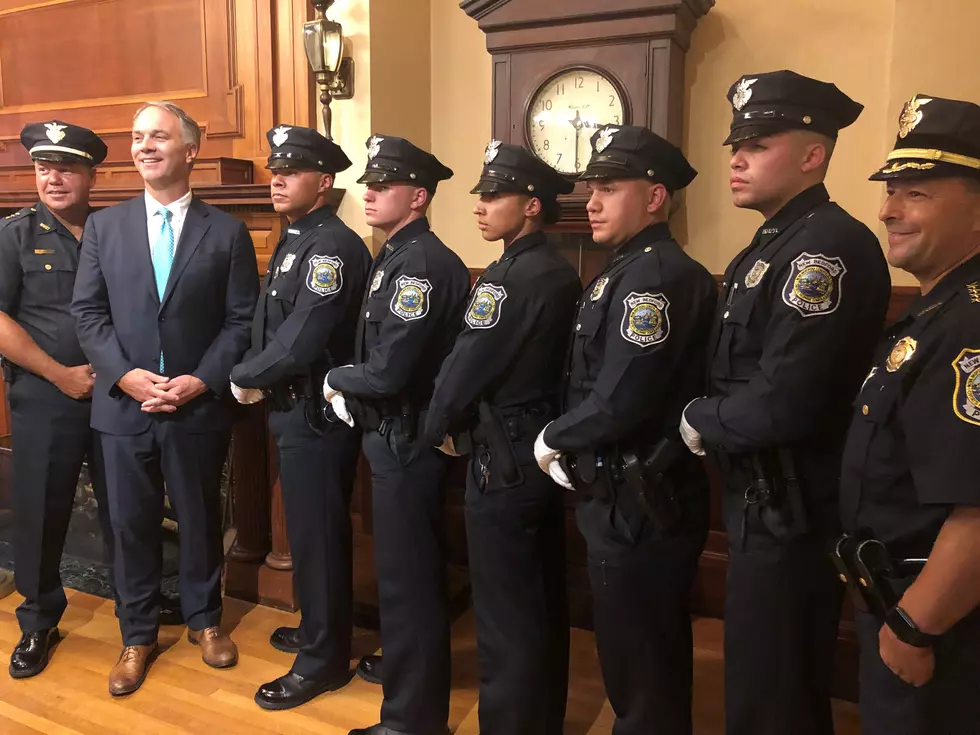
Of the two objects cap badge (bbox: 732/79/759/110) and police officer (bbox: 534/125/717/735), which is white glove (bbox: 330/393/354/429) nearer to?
police officer (bbox: 534/125/717/735)

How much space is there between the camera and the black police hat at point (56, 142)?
252 cm

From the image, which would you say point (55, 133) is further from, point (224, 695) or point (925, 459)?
point (925, 459)

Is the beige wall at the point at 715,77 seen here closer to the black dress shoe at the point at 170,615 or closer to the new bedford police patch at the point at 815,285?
the new bedford police patch at the point at 815,285

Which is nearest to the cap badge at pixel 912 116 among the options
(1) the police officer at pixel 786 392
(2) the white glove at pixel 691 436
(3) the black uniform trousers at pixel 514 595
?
(1) the police officer at pixel 786 392

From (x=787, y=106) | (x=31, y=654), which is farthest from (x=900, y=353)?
(x=31, y=654)

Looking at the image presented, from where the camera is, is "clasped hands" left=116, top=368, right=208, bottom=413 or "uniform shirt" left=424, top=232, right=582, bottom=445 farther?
"clasped hands" left=116, top=368, right=208, bottom=413

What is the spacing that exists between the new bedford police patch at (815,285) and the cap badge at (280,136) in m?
1.52

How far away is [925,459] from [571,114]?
1.79 m

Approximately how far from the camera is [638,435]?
174cm

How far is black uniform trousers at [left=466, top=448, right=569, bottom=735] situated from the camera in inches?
73.9

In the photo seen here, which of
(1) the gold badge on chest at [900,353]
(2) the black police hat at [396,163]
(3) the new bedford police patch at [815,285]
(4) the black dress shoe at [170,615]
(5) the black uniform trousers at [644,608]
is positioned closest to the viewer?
(1) the gold badge on chest at [900,353]

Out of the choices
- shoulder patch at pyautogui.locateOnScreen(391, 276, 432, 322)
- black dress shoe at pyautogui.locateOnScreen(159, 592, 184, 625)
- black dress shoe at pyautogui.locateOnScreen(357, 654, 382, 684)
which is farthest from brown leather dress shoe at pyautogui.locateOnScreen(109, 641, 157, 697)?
shoulder patch at pyautogui.locateOnScreen(391, 276, 432, 322)

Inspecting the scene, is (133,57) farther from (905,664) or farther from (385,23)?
(905,664)

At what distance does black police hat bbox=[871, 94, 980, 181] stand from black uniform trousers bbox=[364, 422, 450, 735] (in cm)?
126
